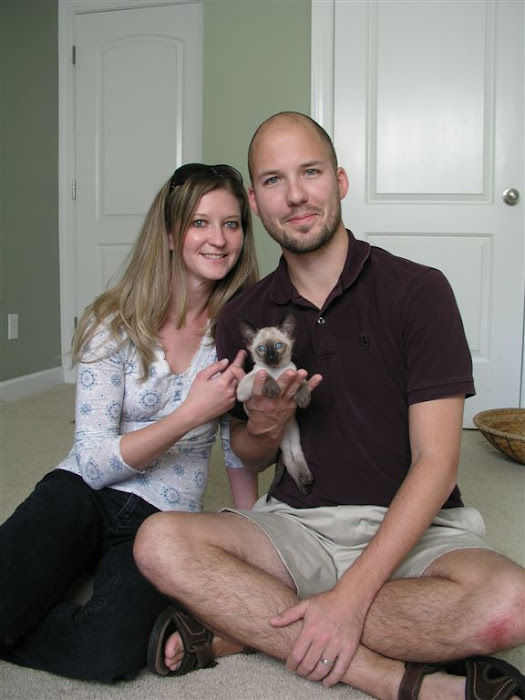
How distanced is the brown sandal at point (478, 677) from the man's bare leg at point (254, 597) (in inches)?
0.6

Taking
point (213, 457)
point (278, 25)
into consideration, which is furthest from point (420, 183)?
point (213, 457)

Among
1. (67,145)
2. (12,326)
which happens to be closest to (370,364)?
(12,326)

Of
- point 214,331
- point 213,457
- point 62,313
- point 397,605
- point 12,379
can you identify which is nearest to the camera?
point 397,605

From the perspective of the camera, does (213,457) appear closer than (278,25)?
Yes

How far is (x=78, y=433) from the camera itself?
5.10 feet

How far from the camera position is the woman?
133 centimetres

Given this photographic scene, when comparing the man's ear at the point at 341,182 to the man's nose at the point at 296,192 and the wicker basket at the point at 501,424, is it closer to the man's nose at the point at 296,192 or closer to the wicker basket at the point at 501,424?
the man's nose at the point at 296,192

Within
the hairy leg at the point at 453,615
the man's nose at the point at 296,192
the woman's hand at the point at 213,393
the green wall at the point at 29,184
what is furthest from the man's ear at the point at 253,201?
the green wall at the point at 29,184

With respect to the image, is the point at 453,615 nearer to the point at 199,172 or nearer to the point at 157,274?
the point at 157,274

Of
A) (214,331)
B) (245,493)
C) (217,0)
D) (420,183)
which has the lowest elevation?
(245,493)

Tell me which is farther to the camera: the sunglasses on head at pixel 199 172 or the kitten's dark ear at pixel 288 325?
the sunglasses on head at pixel 199 172

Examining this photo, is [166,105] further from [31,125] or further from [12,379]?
[12,379]

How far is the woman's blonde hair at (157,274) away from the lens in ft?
5.26

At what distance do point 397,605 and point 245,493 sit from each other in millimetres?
695
